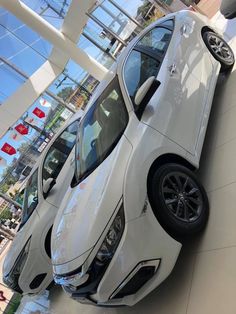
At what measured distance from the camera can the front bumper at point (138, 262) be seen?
2.51 metres

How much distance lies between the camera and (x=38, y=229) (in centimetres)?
439

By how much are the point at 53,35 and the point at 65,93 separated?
1.69m

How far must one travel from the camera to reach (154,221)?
2607 millimetres

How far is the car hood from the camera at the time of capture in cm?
261

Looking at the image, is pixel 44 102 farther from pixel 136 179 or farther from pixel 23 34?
pixel 136 179

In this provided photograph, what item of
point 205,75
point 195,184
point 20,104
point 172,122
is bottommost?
point 20,104

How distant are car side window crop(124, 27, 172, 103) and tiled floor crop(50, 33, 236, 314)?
89cm

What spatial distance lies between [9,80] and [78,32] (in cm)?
192

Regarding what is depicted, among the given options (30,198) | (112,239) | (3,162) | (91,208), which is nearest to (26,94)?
(3,162)

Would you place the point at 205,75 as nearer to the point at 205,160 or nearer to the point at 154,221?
the point at 205,160

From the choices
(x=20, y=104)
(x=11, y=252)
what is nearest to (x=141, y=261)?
(x=11, y=252)

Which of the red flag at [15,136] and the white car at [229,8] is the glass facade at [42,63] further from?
the white car at [229,8]

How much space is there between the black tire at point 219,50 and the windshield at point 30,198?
2681mm

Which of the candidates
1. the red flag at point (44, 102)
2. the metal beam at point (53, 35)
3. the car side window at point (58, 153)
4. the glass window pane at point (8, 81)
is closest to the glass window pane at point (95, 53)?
the metal beam at point (53, 35)
